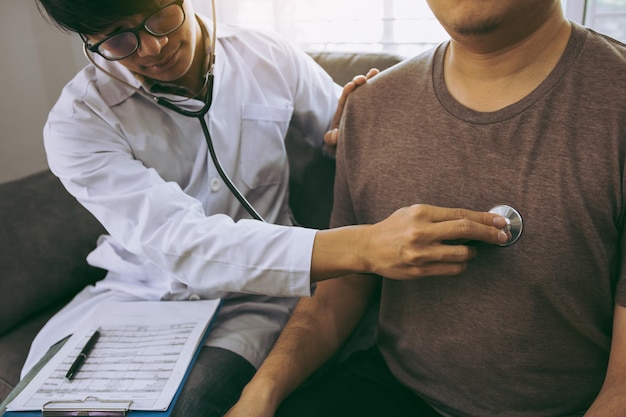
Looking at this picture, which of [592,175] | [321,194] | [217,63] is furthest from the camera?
[321,194]

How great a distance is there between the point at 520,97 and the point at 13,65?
2188 millimetres

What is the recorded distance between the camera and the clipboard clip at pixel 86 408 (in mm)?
1012

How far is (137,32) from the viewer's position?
42.3 inches

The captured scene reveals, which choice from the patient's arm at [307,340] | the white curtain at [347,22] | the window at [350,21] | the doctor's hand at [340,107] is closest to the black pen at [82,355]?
the patient's arm at [307,340]

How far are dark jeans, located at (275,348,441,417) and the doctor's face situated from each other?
74 centimetres

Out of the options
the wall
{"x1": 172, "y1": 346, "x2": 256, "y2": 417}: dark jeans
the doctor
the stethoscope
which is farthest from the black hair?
the wall

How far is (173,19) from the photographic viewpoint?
1.14m

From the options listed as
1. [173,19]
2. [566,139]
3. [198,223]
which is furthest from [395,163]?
[173,19]

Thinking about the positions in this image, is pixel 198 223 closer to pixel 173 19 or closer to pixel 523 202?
pixel 173 19

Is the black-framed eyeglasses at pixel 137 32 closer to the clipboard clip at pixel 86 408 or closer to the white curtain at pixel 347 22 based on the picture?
the clipboard clip at pixel 86 408

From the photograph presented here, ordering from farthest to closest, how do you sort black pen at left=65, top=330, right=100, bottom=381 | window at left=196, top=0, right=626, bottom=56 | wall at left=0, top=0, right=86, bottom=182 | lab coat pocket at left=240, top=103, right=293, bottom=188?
1. wall at left=0, top=0, right=86, bottom=182
2. window at left=196, top=0, right=626, bottom=56
3. lab coat pocket at left=240, top=103, right=293, bottom=188
4. black pen at left=65, top=330, right=100, bottom=381

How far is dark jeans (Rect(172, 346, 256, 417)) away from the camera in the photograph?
110 centimetres

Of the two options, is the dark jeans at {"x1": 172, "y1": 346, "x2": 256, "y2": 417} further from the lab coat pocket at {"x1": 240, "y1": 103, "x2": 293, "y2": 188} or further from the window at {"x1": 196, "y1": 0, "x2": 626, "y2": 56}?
the window at {"x1": 196, "y1": 0, "x2": 626, "y2": 56}

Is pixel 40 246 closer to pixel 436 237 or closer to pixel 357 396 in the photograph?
pixel 357 396
